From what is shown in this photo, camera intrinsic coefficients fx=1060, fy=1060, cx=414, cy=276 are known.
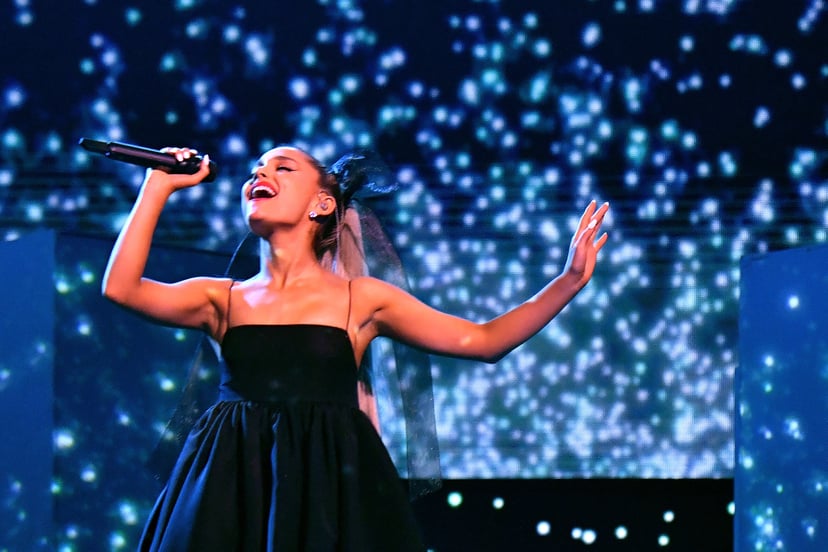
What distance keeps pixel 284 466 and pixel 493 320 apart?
0.36 m

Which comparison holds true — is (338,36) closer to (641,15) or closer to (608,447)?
(641,15)

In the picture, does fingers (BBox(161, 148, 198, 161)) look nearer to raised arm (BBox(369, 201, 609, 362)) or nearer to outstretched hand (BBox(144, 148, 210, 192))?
outstretched hand (BBox(144, 148, 210, 192))

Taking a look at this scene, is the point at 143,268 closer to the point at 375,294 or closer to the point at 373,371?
the point at 375,294

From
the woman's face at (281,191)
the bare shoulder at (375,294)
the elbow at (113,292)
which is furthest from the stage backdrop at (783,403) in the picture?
the elbow at (113,292)

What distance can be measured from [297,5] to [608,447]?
138 centimetres

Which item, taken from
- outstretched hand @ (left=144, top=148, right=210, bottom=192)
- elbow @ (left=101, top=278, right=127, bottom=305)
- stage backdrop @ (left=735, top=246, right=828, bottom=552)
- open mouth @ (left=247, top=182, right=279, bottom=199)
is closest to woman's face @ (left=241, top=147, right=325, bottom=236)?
open mouth @ (left=247, top=182, right=279, bottom=199)

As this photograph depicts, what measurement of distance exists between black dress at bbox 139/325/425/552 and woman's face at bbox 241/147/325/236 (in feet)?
0.55

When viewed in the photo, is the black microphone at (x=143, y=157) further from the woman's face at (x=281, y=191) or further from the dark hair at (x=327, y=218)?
the dark hair at (x=327, y=218)

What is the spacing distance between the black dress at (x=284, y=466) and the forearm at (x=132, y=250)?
15cm

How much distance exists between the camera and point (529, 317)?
1.46m

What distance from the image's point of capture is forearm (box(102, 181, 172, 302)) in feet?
A: 4.50

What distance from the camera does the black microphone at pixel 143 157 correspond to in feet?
4.30

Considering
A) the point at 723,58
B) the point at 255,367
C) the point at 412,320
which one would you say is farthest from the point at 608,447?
the point at 255,367

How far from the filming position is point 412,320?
1.52 metres
